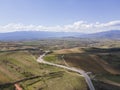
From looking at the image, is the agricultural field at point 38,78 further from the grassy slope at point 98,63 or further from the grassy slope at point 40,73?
the grassy slope at point 98,63

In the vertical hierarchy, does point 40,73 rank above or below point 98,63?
above

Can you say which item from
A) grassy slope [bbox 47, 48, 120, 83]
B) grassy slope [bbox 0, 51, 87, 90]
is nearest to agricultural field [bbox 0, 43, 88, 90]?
grassy slope [bbox 0, 51, 87, 90]

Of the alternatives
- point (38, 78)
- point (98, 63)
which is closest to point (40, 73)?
Result: point (38, 78)

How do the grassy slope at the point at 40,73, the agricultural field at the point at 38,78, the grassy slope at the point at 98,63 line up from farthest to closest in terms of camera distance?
1. the grassy slope at the point at 98,63
2. the grassy slope at the point at 40,73
3. the agricultural field at the point at 38,78

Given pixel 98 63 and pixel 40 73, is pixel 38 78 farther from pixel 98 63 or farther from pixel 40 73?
pixel 98 63

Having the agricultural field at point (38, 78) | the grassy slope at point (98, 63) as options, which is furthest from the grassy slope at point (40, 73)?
the grassy slope at point (98, 63)

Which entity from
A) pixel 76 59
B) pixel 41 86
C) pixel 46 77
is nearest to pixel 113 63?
pixel 76 59

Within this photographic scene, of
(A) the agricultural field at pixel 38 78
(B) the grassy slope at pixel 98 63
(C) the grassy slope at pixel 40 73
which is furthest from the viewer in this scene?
(B) the grassy slope at pixel 98 63

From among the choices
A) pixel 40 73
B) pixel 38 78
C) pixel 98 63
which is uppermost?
pixel 40 73

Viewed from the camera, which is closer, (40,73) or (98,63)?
(40,73)

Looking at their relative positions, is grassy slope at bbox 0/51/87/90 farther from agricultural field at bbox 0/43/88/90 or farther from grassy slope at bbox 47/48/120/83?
grassy slope at bbox 47/48/120/83

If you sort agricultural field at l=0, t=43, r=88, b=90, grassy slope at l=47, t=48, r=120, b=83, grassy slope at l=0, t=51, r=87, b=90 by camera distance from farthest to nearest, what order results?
1. grassy slope at l=47, t=48, r=120, b=83
2. grassy slope at l=0, t=51, r=87, b=90
3. agricultural field at l=0, t=43, r=88, b=90
